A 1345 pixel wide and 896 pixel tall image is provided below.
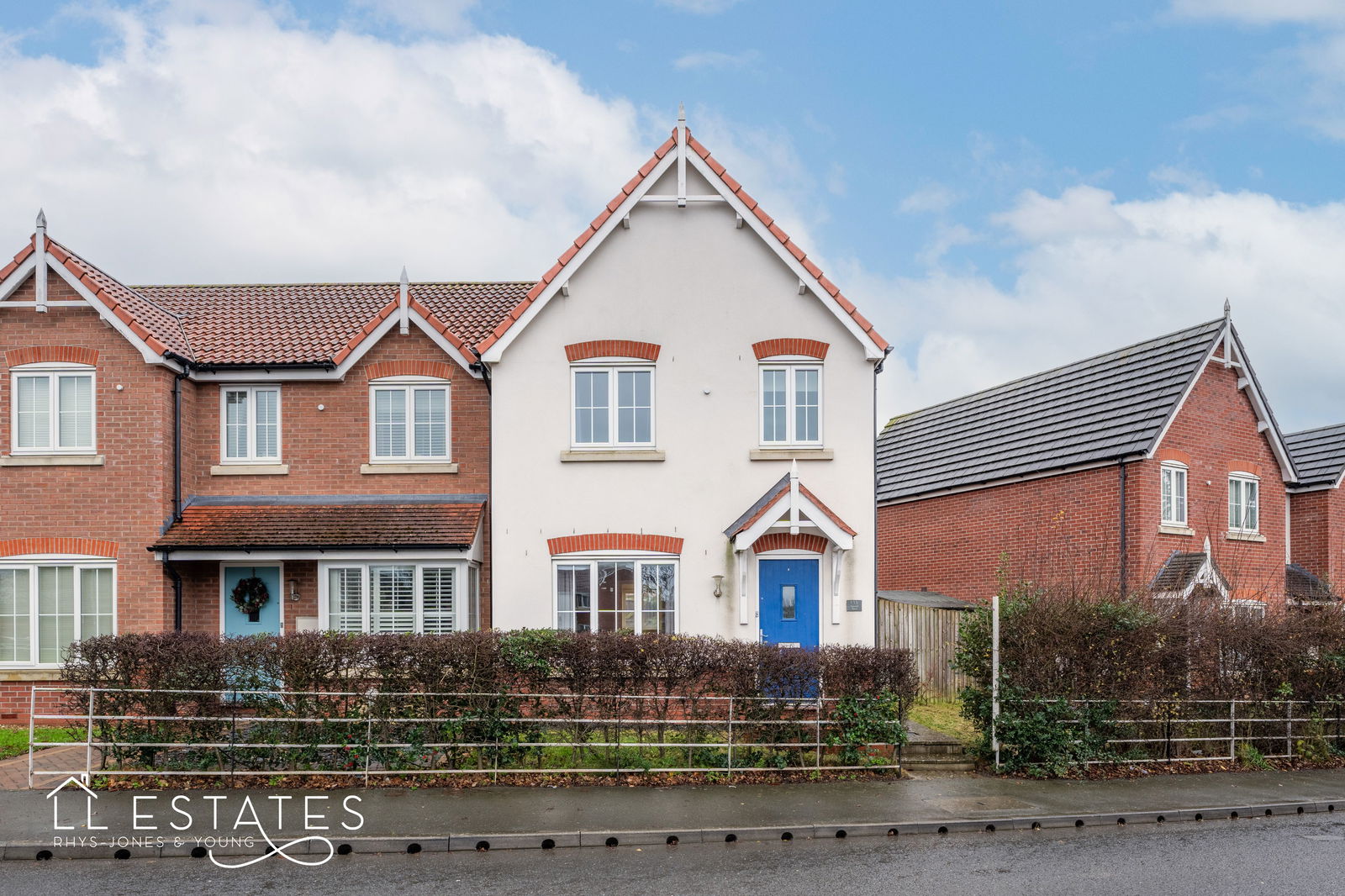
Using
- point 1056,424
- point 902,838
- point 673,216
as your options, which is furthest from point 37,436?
point 1056,424

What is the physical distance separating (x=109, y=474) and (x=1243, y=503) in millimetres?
21505

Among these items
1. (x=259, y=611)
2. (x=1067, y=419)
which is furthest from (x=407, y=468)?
(x=1067, y=419)

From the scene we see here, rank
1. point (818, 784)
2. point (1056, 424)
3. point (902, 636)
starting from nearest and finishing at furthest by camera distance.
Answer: point (818, 784) < point (902, 636) < point (1056, 424)

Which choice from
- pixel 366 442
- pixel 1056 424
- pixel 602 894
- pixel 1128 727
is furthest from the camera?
pixel 1056 424

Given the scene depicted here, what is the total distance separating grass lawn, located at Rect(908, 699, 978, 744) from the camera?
1606 centimetres

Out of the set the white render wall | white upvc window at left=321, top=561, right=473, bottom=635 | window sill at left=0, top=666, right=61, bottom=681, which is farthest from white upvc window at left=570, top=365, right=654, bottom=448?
window sill at left=0, top=666, right=61, bottom=681

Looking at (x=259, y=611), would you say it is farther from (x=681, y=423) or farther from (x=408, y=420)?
(x=681, y=423)

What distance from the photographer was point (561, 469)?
1738 centimetres

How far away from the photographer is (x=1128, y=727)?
14.9 meters

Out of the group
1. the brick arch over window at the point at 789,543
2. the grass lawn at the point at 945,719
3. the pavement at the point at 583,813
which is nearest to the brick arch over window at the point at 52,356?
the pavement at the point at 583,813

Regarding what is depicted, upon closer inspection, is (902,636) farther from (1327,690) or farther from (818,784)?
(818,784)

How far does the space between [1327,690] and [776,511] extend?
836 centimetres

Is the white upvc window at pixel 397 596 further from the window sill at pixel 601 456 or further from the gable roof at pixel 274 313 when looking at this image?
the gable roof at pixel 274 313

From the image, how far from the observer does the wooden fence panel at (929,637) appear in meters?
20.6
